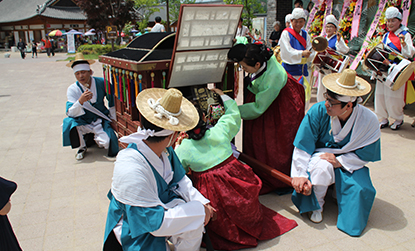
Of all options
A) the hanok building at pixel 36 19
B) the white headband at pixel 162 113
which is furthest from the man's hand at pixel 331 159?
the hanok building at pixel 36 19

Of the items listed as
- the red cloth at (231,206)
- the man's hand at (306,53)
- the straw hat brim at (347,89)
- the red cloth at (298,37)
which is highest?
the red cloth at (298,37)

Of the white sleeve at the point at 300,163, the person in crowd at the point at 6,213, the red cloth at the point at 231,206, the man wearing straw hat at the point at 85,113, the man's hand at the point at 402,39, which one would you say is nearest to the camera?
the person in crowd at the point at 6,213

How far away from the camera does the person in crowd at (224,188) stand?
2.35 metres

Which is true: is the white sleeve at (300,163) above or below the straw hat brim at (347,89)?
below

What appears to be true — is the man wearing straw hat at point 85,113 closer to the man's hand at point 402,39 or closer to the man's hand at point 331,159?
the man's hand at point 331,159

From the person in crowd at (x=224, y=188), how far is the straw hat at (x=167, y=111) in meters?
0.54

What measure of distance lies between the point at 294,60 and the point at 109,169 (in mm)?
3094

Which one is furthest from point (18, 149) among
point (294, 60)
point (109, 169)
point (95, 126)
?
point (294, 60)

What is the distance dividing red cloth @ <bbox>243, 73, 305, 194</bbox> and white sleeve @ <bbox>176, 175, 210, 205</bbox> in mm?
1241

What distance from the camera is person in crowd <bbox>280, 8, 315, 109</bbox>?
15.3 feet

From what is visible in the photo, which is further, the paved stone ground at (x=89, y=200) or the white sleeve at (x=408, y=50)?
the white sleeve at (x=408, y=50)

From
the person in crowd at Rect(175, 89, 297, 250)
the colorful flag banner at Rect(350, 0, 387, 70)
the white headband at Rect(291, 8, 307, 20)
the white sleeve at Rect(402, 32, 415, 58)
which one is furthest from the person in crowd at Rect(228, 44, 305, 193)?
the colorful flag banner at Rect(350, 0, 387, 70)

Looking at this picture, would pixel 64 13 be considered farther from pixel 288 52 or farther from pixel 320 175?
pixel 320 175

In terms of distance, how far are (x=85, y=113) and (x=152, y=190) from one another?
2862 mm
